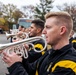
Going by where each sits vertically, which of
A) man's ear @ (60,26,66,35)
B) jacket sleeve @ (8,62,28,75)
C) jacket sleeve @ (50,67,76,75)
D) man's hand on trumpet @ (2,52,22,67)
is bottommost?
jacket sleeve @ (8,62,28,75)

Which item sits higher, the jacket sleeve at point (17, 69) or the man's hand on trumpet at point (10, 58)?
the man's hand on trumpet at point (10, 58)

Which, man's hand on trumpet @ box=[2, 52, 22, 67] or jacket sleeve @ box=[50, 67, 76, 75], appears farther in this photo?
man's hand on trumpet @ box=[2, 52, 22, 67]

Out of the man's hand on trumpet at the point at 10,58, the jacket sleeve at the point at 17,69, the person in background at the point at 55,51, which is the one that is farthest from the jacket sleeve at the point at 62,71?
the man's hand on trumpet at the point at 10,58

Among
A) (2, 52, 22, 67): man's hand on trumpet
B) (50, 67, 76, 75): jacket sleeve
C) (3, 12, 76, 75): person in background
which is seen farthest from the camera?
(2, 52, 22, 67): man's hand on trumpet

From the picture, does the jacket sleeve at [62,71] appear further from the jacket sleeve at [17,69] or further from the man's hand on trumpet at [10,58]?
the man's hand on trumpet at [10,58]

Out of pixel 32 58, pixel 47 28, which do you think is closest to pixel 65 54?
pixel 47 28

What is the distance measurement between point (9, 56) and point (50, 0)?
215ft

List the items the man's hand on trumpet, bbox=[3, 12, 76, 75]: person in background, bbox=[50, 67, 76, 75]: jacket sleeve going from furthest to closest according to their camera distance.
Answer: the man's hand on trumpet < bbox=[3, 12, 76, 75]: person in background < bbox=[50, 67, 76, 75]: jacket sleeve

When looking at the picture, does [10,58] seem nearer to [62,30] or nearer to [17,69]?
[17,69]

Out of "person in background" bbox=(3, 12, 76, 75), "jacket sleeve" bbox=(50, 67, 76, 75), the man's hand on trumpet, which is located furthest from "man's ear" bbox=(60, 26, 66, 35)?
the man's hand on trumpet

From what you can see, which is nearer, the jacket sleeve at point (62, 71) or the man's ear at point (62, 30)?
the jacket sleeve at point (62, 71)

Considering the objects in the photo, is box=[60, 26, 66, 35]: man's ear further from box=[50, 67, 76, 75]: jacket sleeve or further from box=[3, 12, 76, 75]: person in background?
box=[50, 67, 76, 75]: jacket sleeve

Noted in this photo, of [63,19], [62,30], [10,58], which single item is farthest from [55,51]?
[10,58]

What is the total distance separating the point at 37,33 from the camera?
5113 millimetres
